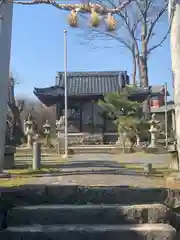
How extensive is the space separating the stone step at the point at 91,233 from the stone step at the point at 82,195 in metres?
1.14

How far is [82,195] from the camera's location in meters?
7.27

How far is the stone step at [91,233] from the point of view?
5750 mm

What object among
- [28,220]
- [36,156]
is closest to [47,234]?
[28,220]

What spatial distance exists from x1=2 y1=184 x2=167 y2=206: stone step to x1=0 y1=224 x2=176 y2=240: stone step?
3.74 ft

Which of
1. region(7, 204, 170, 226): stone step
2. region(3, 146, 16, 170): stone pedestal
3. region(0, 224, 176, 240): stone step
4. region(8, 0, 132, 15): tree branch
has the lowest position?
region(0, 224, 176, 240): stone step

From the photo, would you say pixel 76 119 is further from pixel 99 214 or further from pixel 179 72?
pixel 99 214

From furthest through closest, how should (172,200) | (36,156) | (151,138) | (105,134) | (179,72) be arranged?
(105,134) → (151,138) → (36,156) → (179,72) → (172,200)

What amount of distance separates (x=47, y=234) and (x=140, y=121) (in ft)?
77.0

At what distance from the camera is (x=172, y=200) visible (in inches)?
284

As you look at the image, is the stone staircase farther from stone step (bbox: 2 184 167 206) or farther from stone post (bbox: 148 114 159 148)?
stone post (bbox: 148 114 159 148)

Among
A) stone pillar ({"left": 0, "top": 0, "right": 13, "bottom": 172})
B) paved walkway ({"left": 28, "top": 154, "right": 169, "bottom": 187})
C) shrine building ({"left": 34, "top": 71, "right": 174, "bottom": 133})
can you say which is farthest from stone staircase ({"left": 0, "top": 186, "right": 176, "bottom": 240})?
shrine building ({"left": 34, "top": 71, "right": 174, "bottom": 133})

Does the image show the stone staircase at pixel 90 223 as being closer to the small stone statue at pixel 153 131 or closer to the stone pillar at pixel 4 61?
the stone pillar at pixel 4 61

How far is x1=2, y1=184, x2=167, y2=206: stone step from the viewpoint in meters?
7.07

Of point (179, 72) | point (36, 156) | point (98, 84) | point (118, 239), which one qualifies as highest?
point (98, 84)
